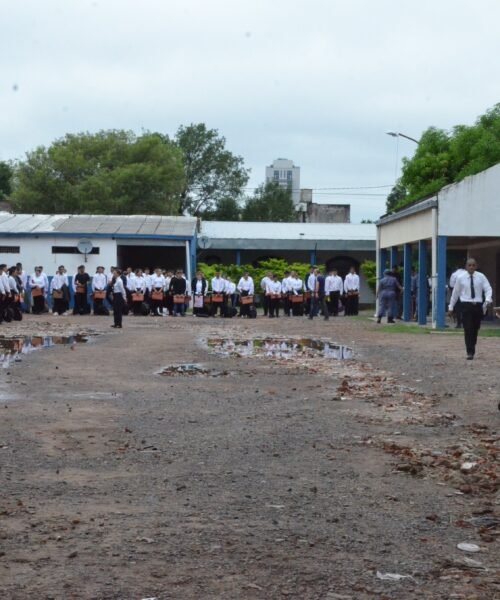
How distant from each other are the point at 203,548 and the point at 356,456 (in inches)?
136

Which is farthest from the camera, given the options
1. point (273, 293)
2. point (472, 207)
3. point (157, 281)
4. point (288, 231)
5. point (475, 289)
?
point (288, 231)

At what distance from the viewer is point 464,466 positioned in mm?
9078

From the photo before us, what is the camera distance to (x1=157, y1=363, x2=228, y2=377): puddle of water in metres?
16.8

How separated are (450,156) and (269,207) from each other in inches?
1619

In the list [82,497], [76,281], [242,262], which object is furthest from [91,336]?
[242,262]

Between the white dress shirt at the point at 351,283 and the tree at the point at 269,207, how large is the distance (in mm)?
39917

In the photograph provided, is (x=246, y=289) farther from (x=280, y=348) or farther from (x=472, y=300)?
(x=472, y=300)

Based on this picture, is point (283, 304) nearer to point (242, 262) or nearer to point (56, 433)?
point (242, 262)

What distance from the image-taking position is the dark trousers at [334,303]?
43.4 meters

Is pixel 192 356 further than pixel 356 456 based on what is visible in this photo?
Yes

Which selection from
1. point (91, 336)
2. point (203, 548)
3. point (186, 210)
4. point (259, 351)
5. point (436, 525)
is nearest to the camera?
point (203, 548)

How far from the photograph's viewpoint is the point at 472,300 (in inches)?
769

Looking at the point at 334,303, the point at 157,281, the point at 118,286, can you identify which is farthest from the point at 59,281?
the point at 118,286

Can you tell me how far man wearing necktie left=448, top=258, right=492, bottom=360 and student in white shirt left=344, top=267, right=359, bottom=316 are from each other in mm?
23769
